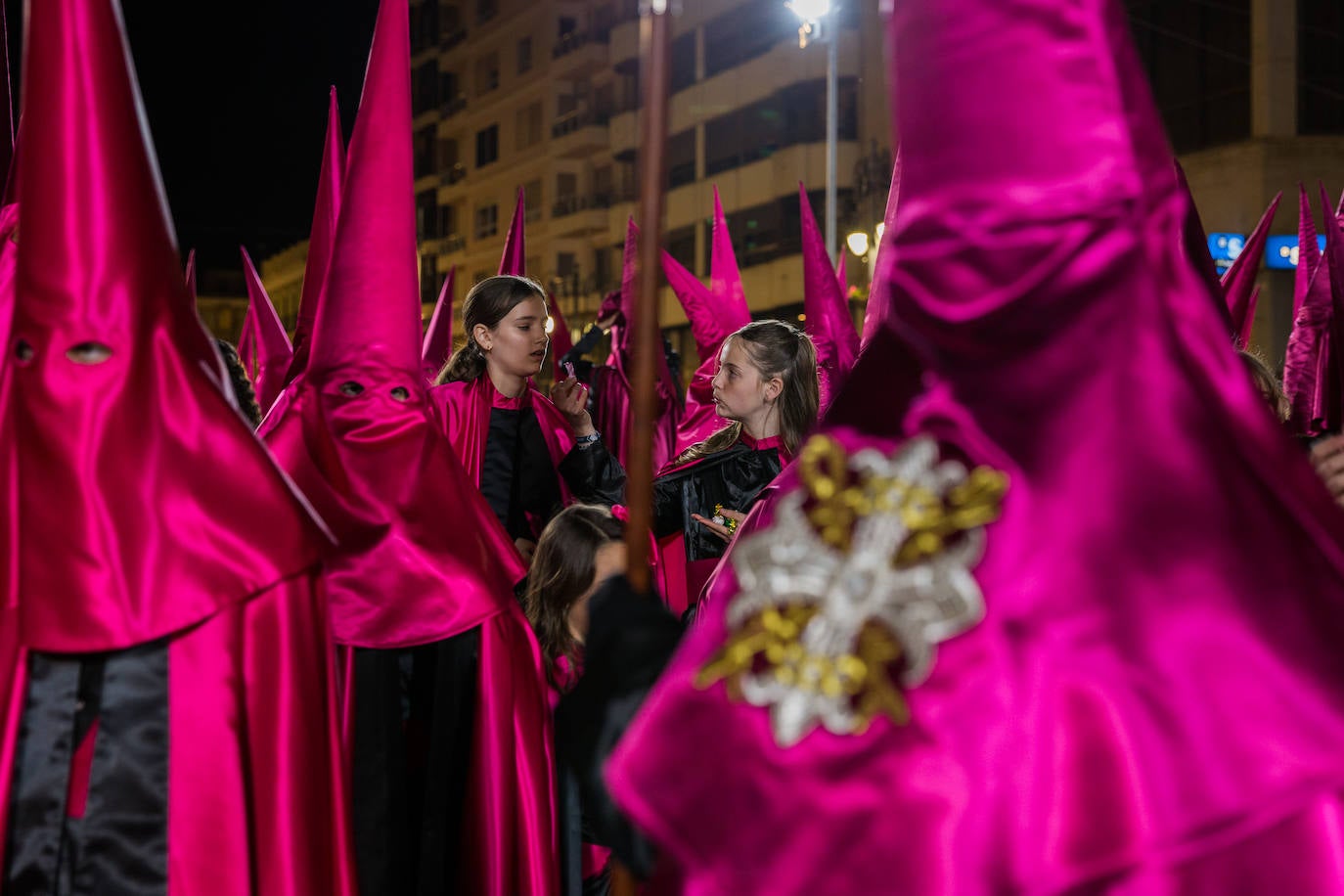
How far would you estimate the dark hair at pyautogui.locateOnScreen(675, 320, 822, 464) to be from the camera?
5.38 m

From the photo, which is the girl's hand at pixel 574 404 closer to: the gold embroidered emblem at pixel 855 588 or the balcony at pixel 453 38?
the gold embroidered emblem at pixel 855 588

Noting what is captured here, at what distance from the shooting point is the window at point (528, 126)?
5069cm

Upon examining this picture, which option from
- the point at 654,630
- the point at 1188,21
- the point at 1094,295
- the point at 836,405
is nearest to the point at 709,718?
the point at 654,630

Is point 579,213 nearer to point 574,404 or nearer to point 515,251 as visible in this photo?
point 515,251

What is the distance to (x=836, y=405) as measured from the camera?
1969 millimetres

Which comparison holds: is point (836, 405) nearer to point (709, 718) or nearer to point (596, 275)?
point (709, 718)

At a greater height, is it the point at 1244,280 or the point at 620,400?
the point at 1244,280

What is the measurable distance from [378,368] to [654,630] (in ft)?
7.62

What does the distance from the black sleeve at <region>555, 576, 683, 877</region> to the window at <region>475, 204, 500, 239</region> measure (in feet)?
174

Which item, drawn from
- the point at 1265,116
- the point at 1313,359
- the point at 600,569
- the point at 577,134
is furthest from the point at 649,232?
the point at 577,134

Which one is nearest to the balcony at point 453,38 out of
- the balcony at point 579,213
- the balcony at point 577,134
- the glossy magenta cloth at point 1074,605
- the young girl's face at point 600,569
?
the balcony at point 577,134

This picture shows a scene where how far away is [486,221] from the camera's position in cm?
5503

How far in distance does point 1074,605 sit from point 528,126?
51484 mm

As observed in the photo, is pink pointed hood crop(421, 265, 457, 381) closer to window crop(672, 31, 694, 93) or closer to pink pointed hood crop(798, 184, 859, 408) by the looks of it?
pink pointed hood crop(798, 184, 859, 408)
